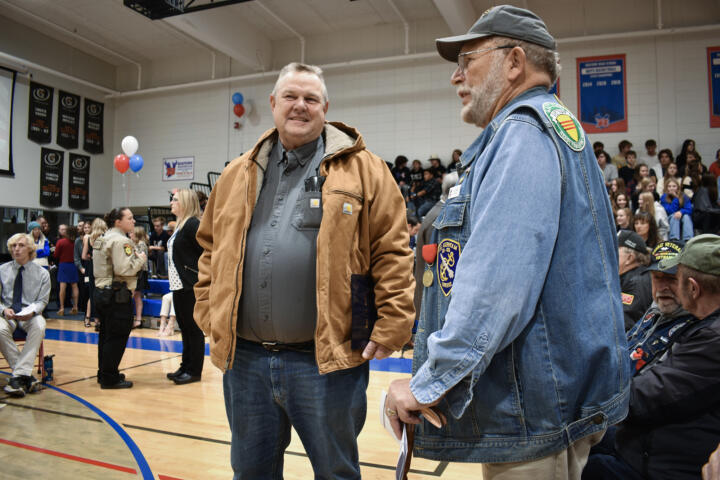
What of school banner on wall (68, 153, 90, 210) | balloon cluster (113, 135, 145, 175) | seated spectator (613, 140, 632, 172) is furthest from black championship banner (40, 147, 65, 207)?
seated spectator (613, 140, 632, 172)

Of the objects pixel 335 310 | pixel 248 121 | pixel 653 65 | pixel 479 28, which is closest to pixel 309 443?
pixel 335 310

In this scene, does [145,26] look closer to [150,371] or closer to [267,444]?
[150,371]

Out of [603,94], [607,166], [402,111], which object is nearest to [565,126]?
[607,166]

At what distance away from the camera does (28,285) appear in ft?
15.2

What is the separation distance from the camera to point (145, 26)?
43.0ft

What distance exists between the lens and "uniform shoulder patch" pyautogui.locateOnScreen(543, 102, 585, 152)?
42.3 inches

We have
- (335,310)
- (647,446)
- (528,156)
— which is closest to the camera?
(528,156)

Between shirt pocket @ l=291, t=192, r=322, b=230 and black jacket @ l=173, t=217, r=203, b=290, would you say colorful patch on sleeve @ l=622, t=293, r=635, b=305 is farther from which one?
black jacket @ l=173, t=217, r=203, b=290

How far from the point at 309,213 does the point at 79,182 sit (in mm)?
15109

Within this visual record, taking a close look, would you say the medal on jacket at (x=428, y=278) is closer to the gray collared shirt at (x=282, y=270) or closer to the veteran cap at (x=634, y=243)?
the gray collared shirt at (x=282, y=270)

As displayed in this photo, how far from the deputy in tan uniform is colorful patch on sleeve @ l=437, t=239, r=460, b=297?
4.26 m

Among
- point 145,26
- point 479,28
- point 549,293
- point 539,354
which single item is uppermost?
point 145,26

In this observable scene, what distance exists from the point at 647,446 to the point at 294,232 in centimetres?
139

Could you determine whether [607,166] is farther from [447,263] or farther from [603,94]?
[447,263]
